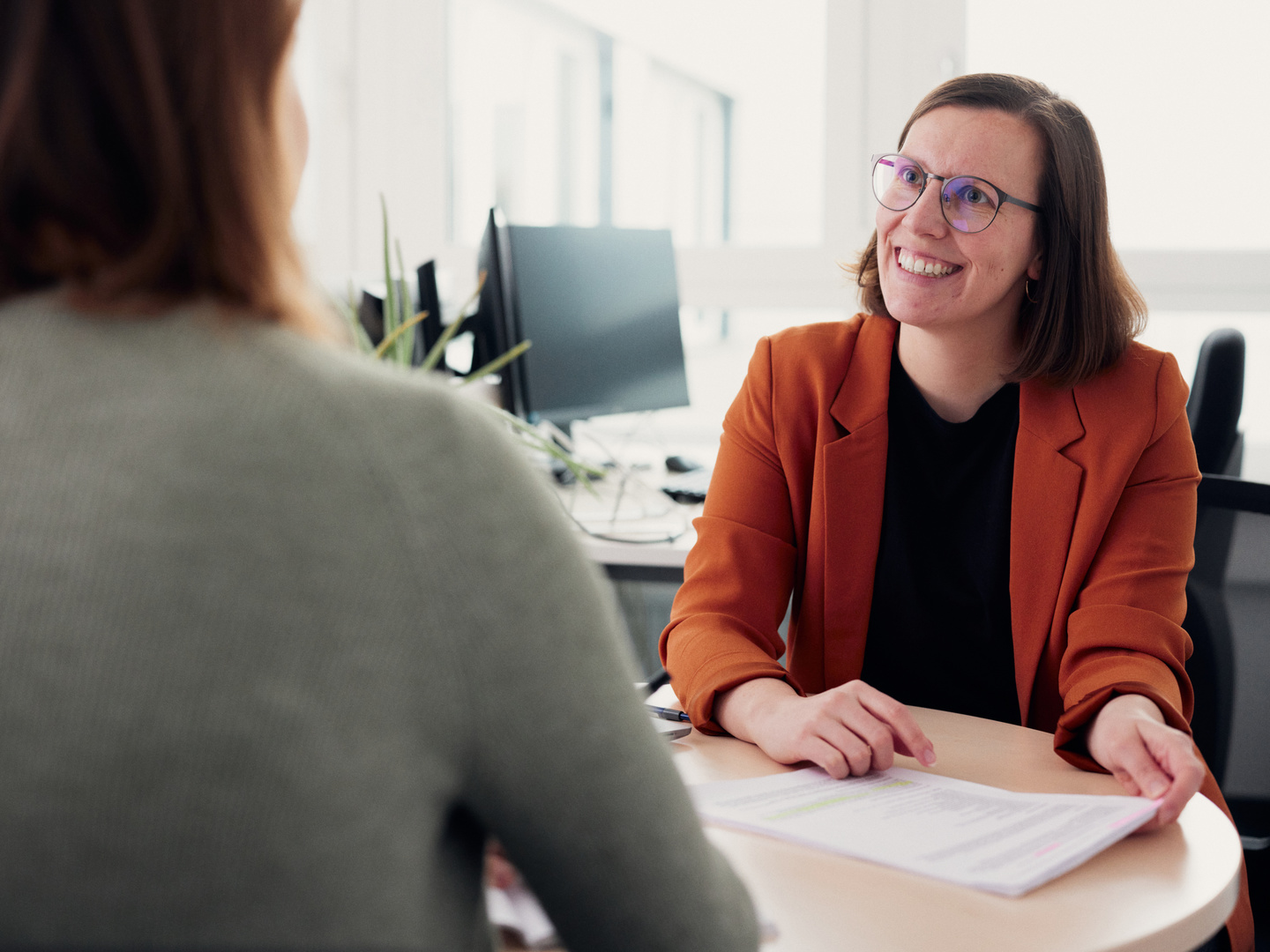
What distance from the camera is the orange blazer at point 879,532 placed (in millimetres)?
1179

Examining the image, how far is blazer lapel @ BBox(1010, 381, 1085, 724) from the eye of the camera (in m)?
1.28

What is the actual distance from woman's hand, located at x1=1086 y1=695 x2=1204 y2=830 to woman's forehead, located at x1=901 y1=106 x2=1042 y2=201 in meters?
0.68

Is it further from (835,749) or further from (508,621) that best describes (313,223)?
(508,621)

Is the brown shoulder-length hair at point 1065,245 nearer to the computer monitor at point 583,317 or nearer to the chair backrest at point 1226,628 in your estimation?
the chair backrest at point 1226,628

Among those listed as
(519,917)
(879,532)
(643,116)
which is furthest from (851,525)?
(643,116)

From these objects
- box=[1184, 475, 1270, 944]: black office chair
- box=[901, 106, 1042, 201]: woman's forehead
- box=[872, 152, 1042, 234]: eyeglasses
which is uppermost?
box=[901, 106, 1042, 201]: woman's forehead

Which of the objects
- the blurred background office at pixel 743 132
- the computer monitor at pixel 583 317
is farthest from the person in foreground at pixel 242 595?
the blurred background office at pixel 743 132

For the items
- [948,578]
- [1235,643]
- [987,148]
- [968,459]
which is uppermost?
[987,148]

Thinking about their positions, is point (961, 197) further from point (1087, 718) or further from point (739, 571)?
point (1087, 718)

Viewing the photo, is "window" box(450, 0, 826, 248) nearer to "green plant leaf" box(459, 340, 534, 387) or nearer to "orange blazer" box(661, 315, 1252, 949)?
"green plant leaf" box(459, 340, 534, 387)

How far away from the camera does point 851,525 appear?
1.35m

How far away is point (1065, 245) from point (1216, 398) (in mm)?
356

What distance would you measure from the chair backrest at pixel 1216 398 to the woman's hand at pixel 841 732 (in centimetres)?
83

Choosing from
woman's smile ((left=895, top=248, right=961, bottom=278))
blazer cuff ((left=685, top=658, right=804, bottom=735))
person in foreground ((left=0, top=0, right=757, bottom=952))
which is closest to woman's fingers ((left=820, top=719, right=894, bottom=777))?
blazer cuff ((left=685, top=658, right=804, bottom=735))
